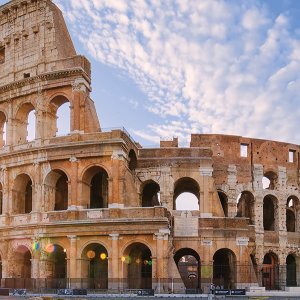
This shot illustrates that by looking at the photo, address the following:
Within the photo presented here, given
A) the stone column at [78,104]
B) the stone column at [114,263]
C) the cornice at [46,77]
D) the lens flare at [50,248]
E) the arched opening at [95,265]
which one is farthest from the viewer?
the cornice at [46,77]

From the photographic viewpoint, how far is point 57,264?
32875 mm

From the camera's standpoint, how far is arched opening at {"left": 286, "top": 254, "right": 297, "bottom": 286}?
38.5 metres

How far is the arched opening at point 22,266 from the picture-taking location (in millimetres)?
31344

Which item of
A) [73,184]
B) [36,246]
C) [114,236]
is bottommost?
[36,246]

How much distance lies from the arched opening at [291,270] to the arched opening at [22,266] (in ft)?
58.3

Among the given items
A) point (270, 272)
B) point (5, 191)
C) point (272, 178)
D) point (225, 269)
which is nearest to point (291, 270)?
point (270, 272)

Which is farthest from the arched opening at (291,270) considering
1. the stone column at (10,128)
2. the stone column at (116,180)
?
the stone column at (10,128)

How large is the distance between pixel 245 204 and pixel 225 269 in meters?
5.36

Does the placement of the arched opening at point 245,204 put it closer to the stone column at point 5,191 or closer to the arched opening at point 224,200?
the arched opening at point 224,200

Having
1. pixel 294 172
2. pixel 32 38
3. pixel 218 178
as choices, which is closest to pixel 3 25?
pixel 32 38

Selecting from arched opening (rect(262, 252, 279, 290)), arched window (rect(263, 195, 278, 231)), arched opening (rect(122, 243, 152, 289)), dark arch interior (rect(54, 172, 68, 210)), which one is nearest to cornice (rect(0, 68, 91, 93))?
dark arch interior (rect(54, 172, 68, 210))

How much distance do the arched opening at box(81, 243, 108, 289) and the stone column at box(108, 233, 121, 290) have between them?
160 centimetres

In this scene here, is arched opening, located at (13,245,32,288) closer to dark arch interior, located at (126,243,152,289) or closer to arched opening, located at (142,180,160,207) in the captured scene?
dark arch interior, located at (126,243,152,289)

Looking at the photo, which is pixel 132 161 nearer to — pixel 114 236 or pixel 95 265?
pixel 114 236
